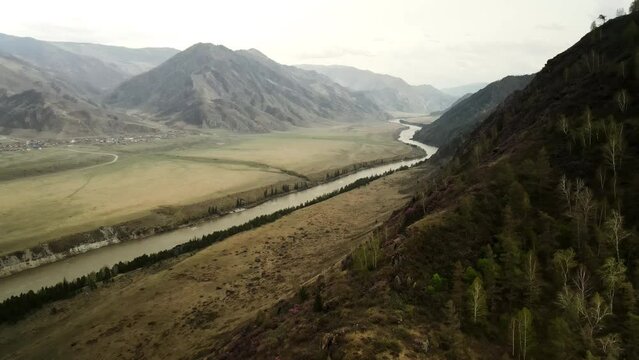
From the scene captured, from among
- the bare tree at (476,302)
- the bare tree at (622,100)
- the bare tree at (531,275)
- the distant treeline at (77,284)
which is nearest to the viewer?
the bare tree at (476,302)

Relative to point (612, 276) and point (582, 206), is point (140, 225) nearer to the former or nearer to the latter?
point (582, 206)

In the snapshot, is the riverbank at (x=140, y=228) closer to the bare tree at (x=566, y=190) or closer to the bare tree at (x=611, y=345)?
the bare tree at (x=566, y=190)

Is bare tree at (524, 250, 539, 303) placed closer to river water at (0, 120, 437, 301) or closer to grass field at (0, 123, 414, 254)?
river water at (0, 120, 437, 301)

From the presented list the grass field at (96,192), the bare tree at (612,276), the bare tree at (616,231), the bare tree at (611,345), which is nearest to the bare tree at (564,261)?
the bare tree at (612,276)

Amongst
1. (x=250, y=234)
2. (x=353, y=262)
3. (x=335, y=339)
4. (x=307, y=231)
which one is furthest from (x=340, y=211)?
(x=335, y=339)

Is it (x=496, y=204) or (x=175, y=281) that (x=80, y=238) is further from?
(x=496, y=204)

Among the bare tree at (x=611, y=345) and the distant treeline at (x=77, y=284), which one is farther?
the distant treeline at (x=77, y=284)

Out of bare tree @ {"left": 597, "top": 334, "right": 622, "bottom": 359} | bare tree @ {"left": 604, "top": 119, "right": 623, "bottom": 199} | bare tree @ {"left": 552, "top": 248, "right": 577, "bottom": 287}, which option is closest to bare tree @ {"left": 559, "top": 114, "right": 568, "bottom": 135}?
bare tree @ {"left": 604, "top": 119, "right": 623, "bottom": 199}
